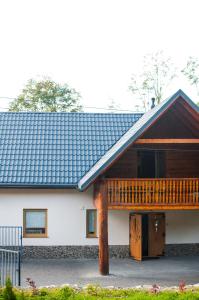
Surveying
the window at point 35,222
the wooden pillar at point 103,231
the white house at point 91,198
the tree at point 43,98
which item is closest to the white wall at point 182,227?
the white house at point 91,198

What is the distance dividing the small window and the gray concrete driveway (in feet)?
4.20

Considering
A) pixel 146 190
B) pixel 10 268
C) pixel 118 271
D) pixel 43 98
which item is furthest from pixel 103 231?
pixel 43 98

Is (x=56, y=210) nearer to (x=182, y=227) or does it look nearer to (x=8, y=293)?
(x=182, y=227)

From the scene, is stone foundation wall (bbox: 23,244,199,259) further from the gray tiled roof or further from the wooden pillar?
the wooden pillar

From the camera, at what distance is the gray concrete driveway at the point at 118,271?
54.6 ft

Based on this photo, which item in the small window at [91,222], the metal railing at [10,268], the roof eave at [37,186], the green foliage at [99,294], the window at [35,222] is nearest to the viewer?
the green foliage at [99,294]

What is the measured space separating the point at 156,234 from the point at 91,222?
2775 mm

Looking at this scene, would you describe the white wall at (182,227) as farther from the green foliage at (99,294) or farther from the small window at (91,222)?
the green foliage at (99,294)

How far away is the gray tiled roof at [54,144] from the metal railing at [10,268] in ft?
10.2

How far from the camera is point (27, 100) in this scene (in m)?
50.9

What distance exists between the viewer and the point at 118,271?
1845cm

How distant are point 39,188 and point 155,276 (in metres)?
6.27

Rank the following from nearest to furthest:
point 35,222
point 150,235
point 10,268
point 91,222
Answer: point 10,268 < point 35,222 < point 150,235 < point 91,222

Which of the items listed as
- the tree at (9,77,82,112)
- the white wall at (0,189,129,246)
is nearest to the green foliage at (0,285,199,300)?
the white wall at (0,189,129,246)
